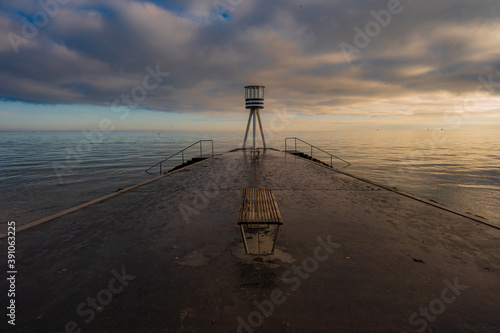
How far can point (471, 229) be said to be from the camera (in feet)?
16.3

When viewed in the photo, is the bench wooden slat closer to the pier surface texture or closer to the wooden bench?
the wooden bench

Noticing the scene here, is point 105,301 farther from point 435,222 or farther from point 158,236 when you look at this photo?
point 435,222

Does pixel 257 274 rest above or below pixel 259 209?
below

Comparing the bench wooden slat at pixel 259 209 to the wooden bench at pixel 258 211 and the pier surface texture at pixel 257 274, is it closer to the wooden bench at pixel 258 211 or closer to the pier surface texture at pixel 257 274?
the wooden bench at pixel 258 211

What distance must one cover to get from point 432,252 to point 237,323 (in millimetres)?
3566

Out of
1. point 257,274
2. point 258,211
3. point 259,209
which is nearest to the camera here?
point 257,274

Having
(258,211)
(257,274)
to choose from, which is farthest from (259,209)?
(257,274)

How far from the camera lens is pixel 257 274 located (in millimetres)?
3420

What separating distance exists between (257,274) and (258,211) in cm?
109

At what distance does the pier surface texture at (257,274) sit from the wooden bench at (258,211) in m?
0.65

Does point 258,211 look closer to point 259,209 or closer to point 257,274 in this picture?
point 259,209

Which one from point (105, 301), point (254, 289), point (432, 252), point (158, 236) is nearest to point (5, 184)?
point (158, 236)

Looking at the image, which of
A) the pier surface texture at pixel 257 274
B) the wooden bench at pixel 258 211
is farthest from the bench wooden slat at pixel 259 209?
the pier surface texture at pixel 257 274

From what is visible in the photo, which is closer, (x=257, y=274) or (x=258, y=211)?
(x=257, y=274)
